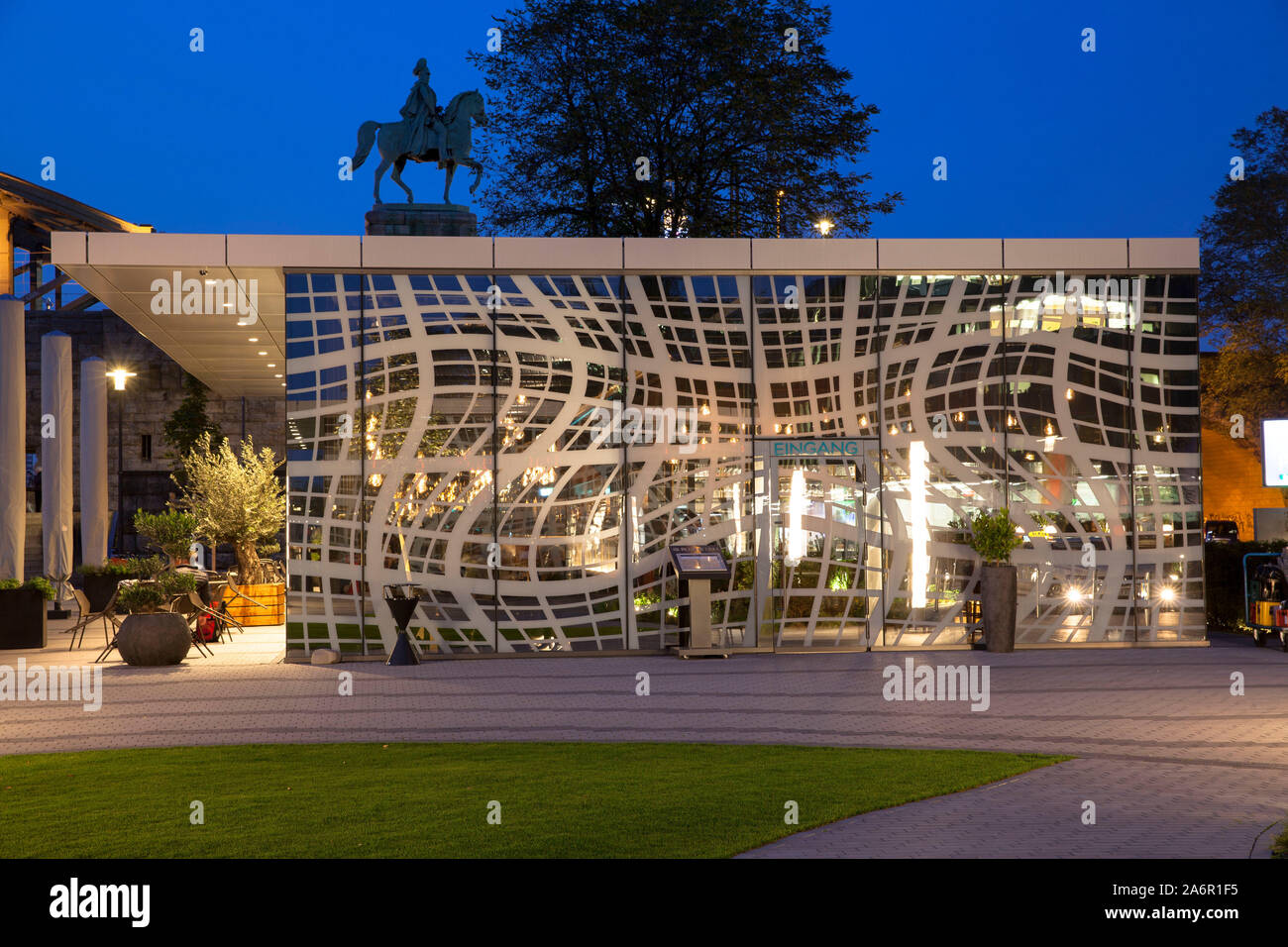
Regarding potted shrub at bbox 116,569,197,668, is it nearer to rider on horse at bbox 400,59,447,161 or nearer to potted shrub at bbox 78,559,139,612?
potted shrub at bbox 78,559,139,612

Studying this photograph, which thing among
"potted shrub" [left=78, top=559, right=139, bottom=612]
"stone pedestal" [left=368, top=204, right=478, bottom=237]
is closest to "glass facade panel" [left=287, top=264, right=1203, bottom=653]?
"stone pedestal" [left=368, top=204, right=478, bottom=237]

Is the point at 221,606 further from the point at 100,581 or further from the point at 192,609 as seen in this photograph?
the point at 100,581

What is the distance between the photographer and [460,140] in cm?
1744

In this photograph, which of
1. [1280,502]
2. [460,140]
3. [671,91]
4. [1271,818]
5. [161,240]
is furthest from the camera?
[1280,502]

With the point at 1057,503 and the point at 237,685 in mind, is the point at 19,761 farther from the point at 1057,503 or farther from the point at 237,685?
the point at 1057,503

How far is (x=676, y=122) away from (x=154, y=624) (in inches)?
760

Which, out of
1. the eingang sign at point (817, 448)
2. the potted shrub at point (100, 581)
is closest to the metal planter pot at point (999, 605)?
the eingang sign at point (817, 448)

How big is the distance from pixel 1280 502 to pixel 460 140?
26.6 meters

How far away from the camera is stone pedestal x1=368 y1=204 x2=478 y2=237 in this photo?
55.8 feet

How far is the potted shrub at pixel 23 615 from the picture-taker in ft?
54.2

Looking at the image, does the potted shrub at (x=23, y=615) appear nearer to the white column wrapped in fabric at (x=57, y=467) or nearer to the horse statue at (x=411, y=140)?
Answer: the white column wrapped in fabric at (x=57, y=467)

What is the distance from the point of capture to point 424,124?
680 inches

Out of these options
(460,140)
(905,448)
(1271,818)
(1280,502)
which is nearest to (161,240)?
(460,140)
